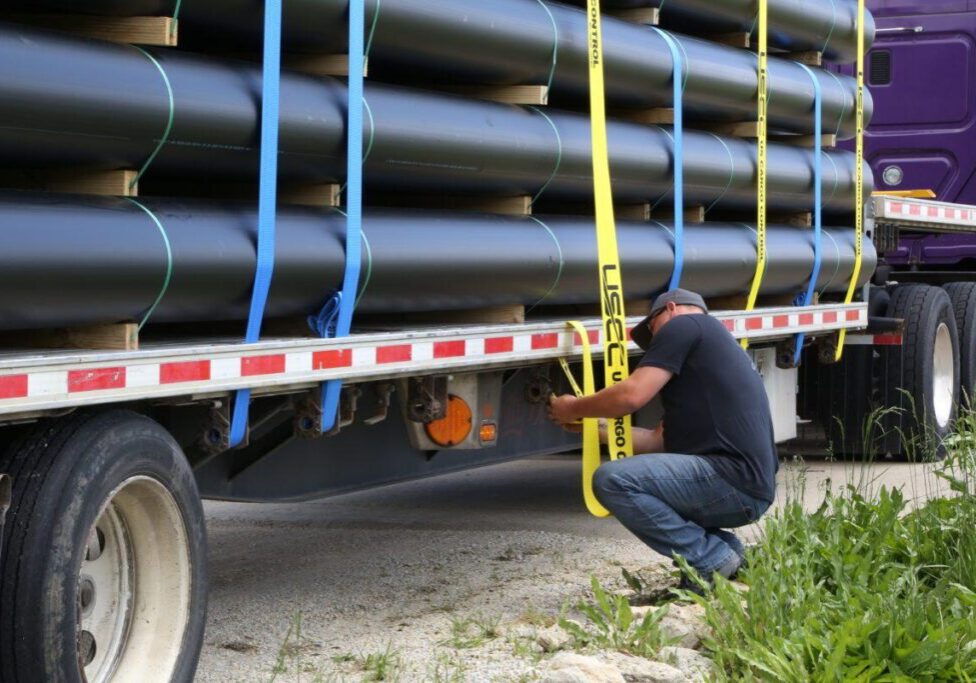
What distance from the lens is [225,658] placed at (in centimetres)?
550

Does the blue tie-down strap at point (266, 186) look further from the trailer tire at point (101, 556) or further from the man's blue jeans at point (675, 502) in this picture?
the man's blue jeans at point (675, 502)

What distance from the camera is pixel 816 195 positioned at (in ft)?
30.3

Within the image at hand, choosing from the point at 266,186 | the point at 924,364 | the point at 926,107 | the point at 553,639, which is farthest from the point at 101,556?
the point at 926,107

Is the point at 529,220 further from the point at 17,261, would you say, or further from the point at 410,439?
the point at 17,261

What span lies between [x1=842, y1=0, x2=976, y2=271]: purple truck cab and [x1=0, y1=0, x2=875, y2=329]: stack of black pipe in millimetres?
3841

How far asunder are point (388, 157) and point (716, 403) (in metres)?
1.64

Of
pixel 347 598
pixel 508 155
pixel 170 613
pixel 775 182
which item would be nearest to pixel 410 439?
pixel 347 598

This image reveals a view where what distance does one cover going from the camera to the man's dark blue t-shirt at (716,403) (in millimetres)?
6188

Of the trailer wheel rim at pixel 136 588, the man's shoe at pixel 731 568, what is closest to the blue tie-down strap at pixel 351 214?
the trailer wheel rim at pixel 136 588

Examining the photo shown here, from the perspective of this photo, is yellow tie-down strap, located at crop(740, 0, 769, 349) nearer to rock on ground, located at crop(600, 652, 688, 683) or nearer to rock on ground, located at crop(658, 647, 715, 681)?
rock on ground, located at crop(658, 647, 715, 681)

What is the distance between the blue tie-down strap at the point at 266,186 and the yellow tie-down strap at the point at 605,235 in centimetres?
218

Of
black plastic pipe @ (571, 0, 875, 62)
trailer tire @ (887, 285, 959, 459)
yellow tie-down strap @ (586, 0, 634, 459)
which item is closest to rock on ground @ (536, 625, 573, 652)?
yellow tie-down strap @ (586, 0, 634, 459)

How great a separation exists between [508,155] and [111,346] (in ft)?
7.65

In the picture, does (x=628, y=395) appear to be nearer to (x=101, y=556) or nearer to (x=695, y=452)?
(x=695, y=452)
